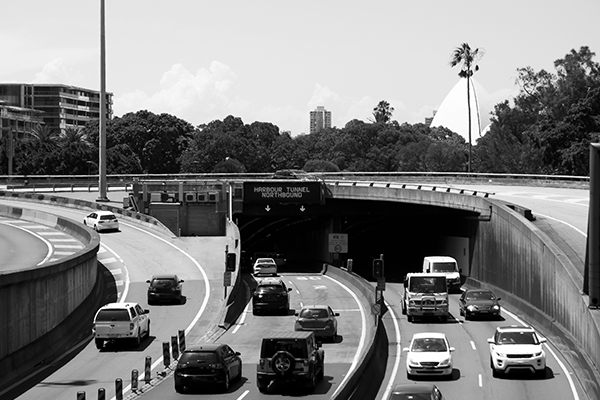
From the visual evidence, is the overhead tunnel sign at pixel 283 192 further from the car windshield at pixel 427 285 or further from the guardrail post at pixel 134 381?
the guardrail post at pixel 134 381

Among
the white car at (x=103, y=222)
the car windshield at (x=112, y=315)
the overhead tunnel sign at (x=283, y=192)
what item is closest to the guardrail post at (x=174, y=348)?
the car windshield at (x=112, y=315)

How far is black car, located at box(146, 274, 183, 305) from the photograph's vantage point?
4788 cm

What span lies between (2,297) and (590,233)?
2075 centimetres

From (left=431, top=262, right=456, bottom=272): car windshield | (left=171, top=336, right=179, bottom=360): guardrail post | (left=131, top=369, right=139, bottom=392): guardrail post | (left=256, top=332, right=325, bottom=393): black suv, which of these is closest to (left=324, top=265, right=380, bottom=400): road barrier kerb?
(left=256, top=332, right=325, bottom=393): black suv

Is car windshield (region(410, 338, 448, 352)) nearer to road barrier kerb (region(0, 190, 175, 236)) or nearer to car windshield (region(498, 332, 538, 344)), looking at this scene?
car windshield (region(498, 332, 538, 344))

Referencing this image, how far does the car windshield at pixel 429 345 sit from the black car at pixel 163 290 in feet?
58.6

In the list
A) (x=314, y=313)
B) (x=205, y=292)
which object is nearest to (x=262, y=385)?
(x=314, y=313)

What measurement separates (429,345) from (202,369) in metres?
9.32

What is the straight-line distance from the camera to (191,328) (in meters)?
42.5

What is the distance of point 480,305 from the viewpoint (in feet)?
155

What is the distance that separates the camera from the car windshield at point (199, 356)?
2848 centimetres

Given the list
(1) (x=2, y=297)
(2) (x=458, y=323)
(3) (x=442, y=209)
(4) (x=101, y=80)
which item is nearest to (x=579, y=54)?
(3) (x=442, y=209)

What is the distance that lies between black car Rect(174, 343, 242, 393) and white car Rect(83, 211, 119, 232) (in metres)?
43.0

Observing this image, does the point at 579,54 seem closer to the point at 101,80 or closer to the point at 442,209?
the point at 442,209
